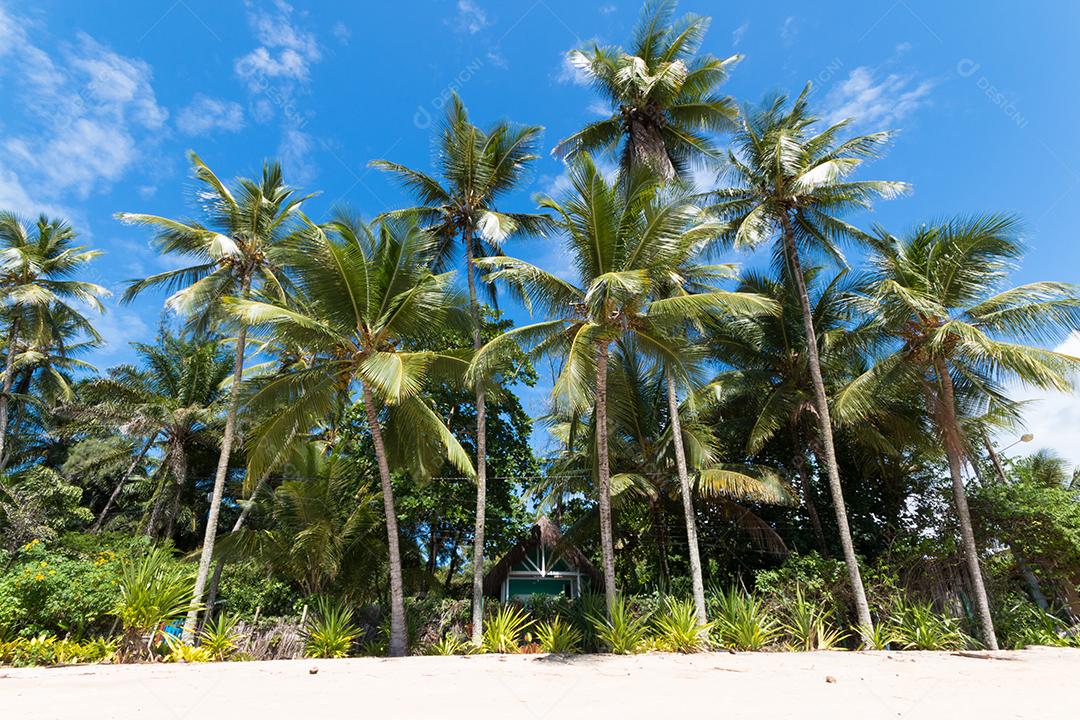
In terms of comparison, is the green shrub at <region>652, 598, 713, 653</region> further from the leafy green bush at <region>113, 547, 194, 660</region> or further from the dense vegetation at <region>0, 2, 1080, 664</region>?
the leafy green bush at <region>113, 547, 194, 660</region>

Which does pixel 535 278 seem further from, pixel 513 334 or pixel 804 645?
pixel 804 645

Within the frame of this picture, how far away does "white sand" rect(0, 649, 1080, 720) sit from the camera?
5.57 m

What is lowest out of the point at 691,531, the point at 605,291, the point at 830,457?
the point at 691,531

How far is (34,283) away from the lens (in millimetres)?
19984

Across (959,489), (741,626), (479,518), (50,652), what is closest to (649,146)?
(479,518)

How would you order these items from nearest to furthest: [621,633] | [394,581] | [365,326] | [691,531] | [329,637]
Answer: [621,633], [329,637], [394,581], [365,326], [691,531]

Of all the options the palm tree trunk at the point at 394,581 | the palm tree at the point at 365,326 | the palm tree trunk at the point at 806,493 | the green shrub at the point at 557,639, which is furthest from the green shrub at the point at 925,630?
the palm tree trunk at the point at 394,581

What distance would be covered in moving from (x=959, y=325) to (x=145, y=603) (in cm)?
1600

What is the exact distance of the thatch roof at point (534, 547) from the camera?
18.5 meters

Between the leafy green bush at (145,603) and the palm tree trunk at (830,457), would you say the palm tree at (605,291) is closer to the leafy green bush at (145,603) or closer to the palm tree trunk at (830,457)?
the palm tree trunk at (830,457)

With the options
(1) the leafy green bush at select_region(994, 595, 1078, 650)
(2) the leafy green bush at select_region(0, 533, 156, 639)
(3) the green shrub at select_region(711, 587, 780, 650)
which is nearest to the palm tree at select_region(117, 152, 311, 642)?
(2) the leafy green bush at select_region(0, 533, 156, 639)

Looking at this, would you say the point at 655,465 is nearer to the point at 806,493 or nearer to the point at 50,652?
the point at 806,493

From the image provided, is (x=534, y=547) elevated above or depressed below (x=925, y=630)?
above

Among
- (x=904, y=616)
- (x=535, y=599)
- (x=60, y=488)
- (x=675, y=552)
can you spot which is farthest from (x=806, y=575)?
(x=60, y=488)
